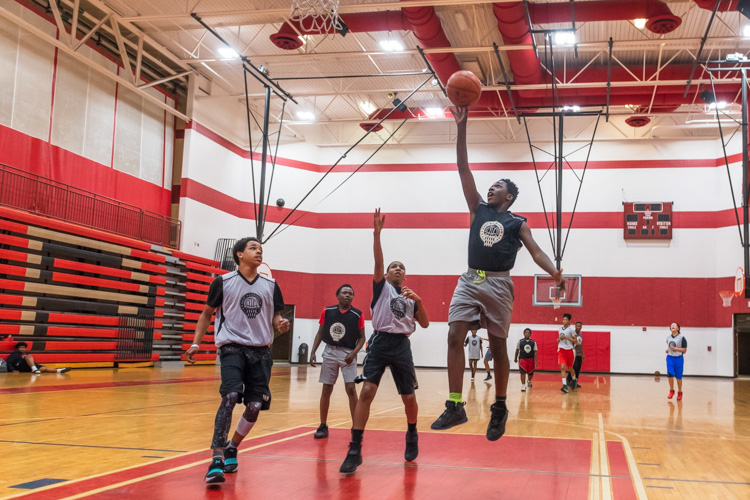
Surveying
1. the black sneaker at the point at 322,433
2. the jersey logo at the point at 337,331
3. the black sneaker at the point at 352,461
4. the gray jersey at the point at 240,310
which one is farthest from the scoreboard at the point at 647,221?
the gray jersey at the point at 240,310

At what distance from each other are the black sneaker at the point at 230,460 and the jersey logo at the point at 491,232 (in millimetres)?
2427

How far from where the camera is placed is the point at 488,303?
512 centimetres

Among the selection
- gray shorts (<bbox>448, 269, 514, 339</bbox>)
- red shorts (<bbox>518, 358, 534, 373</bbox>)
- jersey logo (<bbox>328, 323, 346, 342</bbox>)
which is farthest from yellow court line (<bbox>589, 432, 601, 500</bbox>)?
red shorts (<bbox>518, 358, 534, 373</bbox>)

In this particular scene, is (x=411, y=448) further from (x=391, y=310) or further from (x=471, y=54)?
(x=471, y=54)

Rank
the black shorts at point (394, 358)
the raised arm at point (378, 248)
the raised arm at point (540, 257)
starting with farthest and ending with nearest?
the black shorts at point (394, 358) < the raised arm at point (378, 248) < the raised arm at point (540, 257)

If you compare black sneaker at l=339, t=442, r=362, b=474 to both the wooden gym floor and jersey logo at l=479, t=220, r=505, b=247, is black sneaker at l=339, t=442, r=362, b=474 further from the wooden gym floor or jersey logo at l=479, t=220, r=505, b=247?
jersey logo at l=479, t=220, r=505, b=247

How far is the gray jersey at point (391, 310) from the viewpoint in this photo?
5.80 metres

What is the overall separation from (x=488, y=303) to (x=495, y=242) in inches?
18.6

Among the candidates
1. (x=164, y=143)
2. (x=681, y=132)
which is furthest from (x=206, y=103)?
(x=681, y=132)

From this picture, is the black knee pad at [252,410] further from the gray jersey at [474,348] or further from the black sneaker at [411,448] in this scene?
the gray jersey at [474,348]

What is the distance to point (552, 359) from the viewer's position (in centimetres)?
2467

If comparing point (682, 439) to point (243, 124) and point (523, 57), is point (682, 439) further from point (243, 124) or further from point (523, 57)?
point (243, 124)

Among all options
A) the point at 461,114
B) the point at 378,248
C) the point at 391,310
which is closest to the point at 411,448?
the point at 391,310

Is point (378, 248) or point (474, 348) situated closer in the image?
point (378, 248)
